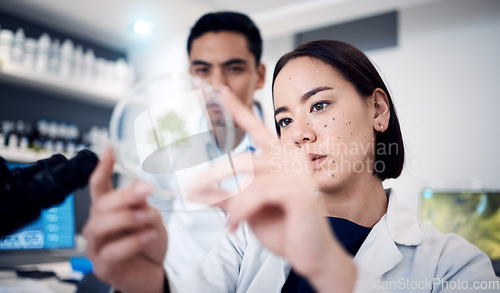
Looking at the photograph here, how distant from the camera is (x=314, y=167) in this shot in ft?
2.26

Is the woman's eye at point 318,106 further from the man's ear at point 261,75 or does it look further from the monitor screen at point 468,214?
the monitor screen at point 468,214

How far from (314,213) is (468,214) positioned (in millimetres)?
1280

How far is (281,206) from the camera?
1.22 feet

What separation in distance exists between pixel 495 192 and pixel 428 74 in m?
0.59

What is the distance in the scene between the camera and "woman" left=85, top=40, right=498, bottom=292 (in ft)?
1.19

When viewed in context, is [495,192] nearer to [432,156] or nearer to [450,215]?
[450,215]

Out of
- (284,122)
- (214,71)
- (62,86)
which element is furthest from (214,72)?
(62,86)

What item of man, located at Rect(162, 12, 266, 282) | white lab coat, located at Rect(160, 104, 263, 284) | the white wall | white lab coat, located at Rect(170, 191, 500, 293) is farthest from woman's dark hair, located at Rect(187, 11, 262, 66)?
white lab coat, located at Rect(170, 191, 500, 293)

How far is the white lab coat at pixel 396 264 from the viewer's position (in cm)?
63

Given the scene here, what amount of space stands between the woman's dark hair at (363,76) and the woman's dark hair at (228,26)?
0.54 meters

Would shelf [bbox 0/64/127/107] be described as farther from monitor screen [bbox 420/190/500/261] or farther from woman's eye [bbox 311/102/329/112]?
monitor screen [bbox 420/190/500/261]

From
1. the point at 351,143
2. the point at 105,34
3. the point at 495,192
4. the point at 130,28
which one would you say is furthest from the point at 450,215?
the point at 105,34

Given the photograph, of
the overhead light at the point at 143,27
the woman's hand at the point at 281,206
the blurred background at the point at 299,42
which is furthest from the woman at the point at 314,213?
the overhead light at the point at 143,27

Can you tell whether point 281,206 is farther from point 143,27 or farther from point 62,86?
point 62,86
